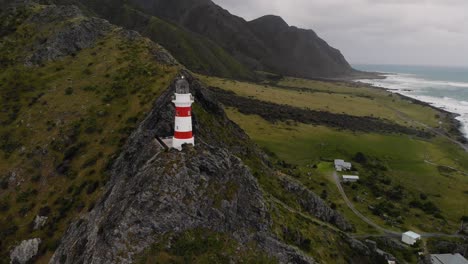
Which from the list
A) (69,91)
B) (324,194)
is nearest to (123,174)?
(69,91)

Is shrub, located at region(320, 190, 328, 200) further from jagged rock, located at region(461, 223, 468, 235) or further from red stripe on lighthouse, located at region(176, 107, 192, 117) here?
red stripe on lighthouse, located at region(176, 107, 192, 117)

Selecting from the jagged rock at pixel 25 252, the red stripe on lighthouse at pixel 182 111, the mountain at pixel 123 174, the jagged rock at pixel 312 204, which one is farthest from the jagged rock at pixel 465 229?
the jagged rock at pixel 25 252

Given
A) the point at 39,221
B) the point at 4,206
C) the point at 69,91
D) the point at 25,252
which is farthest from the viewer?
the point at 69,91

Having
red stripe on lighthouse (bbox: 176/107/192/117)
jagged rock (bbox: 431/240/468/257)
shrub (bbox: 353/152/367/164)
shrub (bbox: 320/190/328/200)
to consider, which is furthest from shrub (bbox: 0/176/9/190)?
shrub (bbox: 353/152/367/164)

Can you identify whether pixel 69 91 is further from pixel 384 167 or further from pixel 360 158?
pixel 384 167

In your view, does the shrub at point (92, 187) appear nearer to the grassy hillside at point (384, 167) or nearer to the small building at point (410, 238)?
the grassy hillside at point (384, 167)

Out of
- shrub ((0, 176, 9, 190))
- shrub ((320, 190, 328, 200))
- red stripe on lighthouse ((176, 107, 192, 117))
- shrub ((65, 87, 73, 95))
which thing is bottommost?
shrub ((320, 190, 328, 200))

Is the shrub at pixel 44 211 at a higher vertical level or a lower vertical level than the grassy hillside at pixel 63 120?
lower
